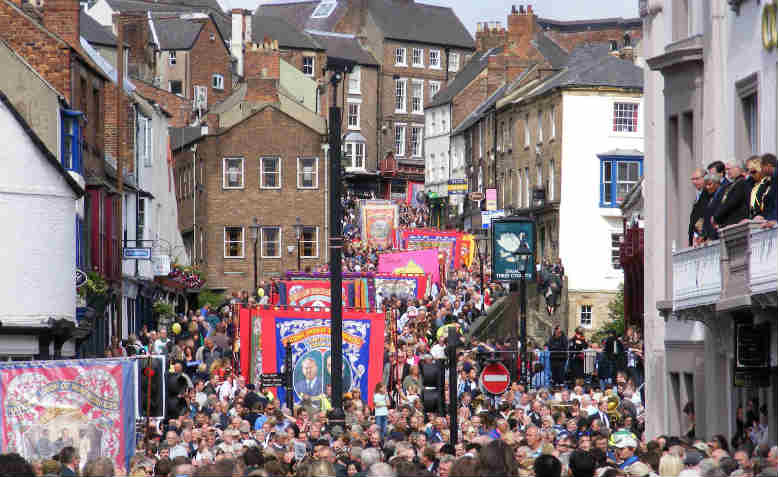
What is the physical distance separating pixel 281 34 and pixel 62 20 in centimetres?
9008

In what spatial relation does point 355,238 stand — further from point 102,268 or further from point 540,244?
point 102,268

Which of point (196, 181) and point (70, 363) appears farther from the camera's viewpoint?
point (196, 181)

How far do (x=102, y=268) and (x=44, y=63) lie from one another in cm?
573

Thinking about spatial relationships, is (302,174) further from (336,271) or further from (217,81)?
(336,271)

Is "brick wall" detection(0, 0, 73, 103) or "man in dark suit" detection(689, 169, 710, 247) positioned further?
"brick wall" detection(0, 0, 73, 103)

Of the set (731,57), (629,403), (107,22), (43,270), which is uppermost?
(107,22)

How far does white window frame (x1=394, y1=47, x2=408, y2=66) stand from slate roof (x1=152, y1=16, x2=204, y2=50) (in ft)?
115

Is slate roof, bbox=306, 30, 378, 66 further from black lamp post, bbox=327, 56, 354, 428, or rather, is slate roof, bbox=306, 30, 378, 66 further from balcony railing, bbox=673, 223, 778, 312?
black lamp post, bbox=327, 56, 354, 428

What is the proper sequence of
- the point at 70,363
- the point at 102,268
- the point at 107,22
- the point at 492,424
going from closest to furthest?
the point at 70,363, the point at 492,424, the point at 102,268, the point at 107,22

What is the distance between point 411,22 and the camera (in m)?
140

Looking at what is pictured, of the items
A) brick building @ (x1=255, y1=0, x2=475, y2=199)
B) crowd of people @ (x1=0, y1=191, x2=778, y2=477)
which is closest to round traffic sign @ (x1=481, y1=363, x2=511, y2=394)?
crowd of people @ (x1=0, y1=191, x2=778, y2=477)

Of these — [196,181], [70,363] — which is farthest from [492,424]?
[196,181]

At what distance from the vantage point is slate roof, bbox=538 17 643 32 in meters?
150

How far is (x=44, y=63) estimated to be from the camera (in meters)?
35.4
